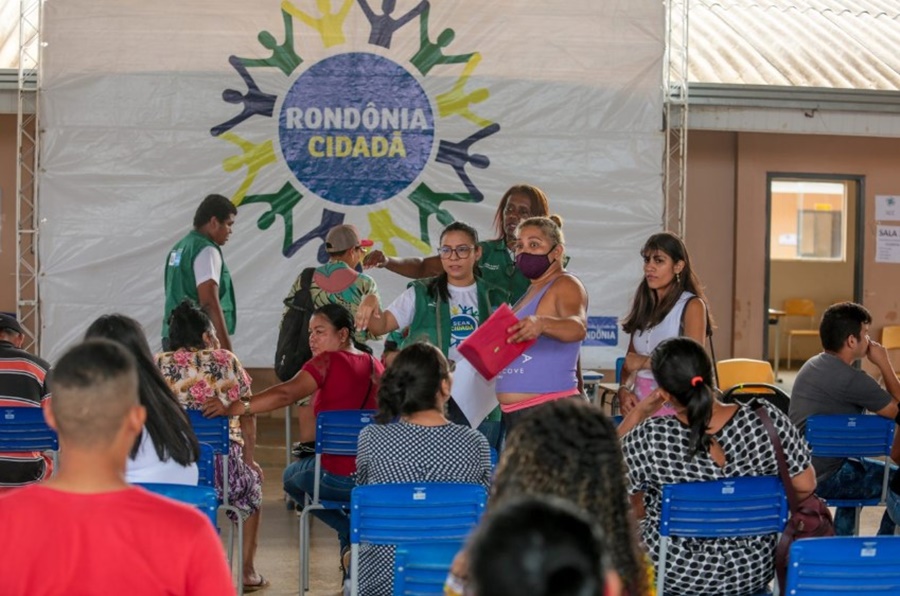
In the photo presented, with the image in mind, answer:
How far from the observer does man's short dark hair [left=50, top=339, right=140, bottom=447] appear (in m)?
2.13

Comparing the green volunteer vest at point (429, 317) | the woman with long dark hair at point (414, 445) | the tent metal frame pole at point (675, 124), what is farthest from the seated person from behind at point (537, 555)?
the tent metal frame pole at point (675, 124)

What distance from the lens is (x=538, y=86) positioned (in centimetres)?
907

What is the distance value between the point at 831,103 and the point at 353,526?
7.11 meters

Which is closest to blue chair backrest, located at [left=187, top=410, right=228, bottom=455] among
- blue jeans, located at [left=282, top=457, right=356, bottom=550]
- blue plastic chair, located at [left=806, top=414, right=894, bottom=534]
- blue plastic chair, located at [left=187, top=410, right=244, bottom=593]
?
blue plastic chair, located at [left=187, top=410, right=244, bottom=593]

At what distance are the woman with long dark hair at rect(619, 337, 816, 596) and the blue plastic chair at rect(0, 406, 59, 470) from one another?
2643 millimetres

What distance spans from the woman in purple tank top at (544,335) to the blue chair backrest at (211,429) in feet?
3.81

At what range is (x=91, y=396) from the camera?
214cm

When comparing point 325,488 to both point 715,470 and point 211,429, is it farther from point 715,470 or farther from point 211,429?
point 715,470

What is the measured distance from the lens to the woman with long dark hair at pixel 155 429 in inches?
139

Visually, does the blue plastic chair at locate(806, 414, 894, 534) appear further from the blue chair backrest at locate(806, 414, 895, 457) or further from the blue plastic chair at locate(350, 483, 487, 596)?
the blue plastic chair at locate(350, 483, 487, 596)

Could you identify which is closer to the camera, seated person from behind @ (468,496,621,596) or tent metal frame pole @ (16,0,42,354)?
seated person from behind @ (468,496,621,596)

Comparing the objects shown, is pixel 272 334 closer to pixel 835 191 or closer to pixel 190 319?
pixel 190 319

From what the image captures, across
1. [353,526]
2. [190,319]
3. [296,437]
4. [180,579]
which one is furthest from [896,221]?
[180,579]

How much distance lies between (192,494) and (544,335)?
5.91ft
